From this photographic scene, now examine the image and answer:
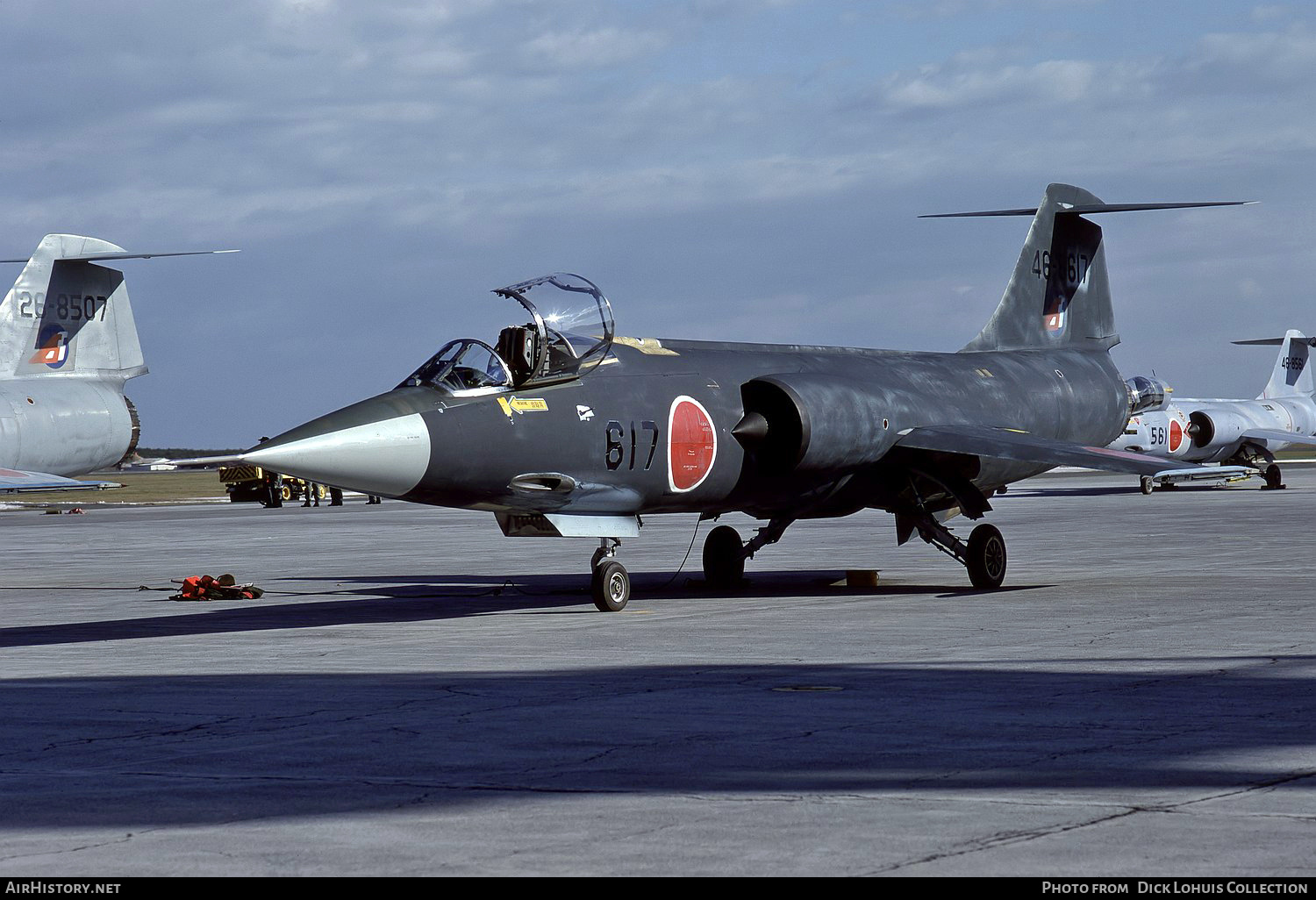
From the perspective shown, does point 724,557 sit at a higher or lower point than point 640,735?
higher

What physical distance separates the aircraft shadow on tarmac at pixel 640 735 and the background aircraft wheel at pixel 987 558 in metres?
6.79

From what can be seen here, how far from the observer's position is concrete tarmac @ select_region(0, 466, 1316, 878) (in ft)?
18.6

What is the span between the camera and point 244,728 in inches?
341

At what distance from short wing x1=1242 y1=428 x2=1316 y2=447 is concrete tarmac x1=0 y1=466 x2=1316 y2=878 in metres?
39.0

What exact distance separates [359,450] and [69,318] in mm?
13942

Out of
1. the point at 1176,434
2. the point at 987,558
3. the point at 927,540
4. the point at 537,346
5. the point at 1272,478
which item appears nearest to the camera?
the point at 537,346

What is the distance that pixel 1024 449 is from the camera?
17281 millimetres

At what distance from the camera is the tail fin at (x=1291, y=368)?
219ft

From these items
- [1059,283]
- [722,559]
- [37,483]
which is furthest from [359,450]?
[1059,283]

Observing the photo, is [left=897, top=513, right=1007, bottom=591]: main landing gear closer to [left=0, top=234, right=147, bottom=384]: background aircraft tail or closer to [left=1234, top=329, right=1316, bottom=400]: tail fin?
[left=0, top=234, right=147, bottom=384]: background aircraft tail

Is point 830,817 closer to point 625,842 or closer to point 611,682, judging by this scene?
point 625,842

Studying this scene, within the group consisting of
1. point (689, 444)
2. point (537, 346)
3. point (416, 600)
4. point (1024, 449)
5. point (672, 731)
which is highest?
point (537, 346)

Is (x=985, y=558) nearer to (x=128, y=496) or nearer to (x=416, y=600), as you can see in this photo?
(x=416, y=600)
